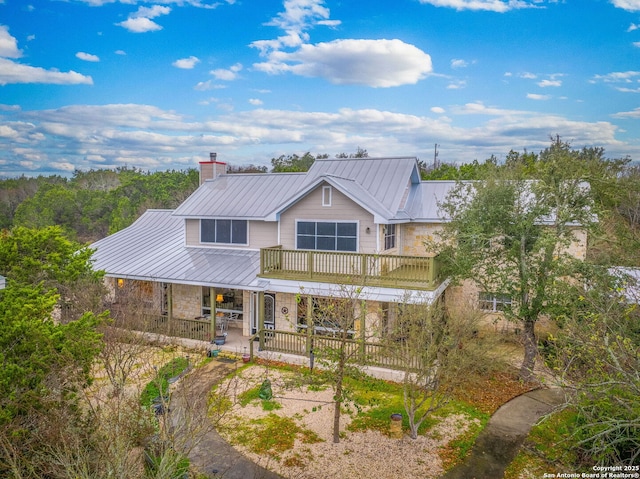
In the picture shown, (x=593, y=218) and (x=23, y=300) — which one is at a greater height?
(x=593, y=218)

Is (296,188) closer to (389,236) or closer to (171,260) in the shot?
(389,236)

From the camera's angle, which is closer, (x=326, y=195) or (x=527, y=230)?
(x=527, y=230)

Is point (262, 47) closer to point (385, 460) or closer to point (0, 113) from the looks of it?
point (0, 113)

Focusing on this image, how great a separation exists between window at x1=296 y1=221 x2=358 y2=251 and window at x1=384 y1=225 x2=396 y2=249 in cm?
132

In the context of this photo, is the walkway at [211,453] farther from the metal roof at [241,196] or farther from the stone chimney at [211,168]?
the stone chimney at [211,168]

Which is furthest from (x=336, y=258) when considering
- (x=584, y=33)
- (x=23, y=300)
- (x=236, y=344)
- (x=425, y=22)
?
(x=584, y=33)

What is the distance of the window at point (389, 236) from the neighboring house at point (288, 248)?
44 mm

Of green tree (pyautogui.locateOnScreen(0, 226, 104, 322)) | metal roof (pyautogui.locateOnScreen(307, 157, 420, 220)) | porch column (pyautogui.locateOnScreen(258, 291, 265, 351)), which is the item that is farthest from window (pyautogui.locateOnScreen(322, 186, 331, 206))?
green tree (pyautogui.locateOnScreen(0, 226, 104, 322))

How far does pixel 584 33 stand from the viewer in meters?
22.1

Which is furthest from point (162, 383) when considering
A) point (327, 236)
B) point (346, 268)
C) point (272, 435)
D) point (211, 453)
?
point (327, 236)

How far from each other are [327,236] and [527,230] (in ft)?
24.6

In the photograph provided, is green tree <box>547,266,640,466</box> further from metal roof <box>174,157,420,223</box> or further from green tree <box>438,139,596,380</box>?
metal roof <box>174,157,420,223</box>

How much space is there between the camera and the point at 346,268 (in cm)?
1543

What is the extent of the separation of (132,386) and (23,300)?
22.8 feet
